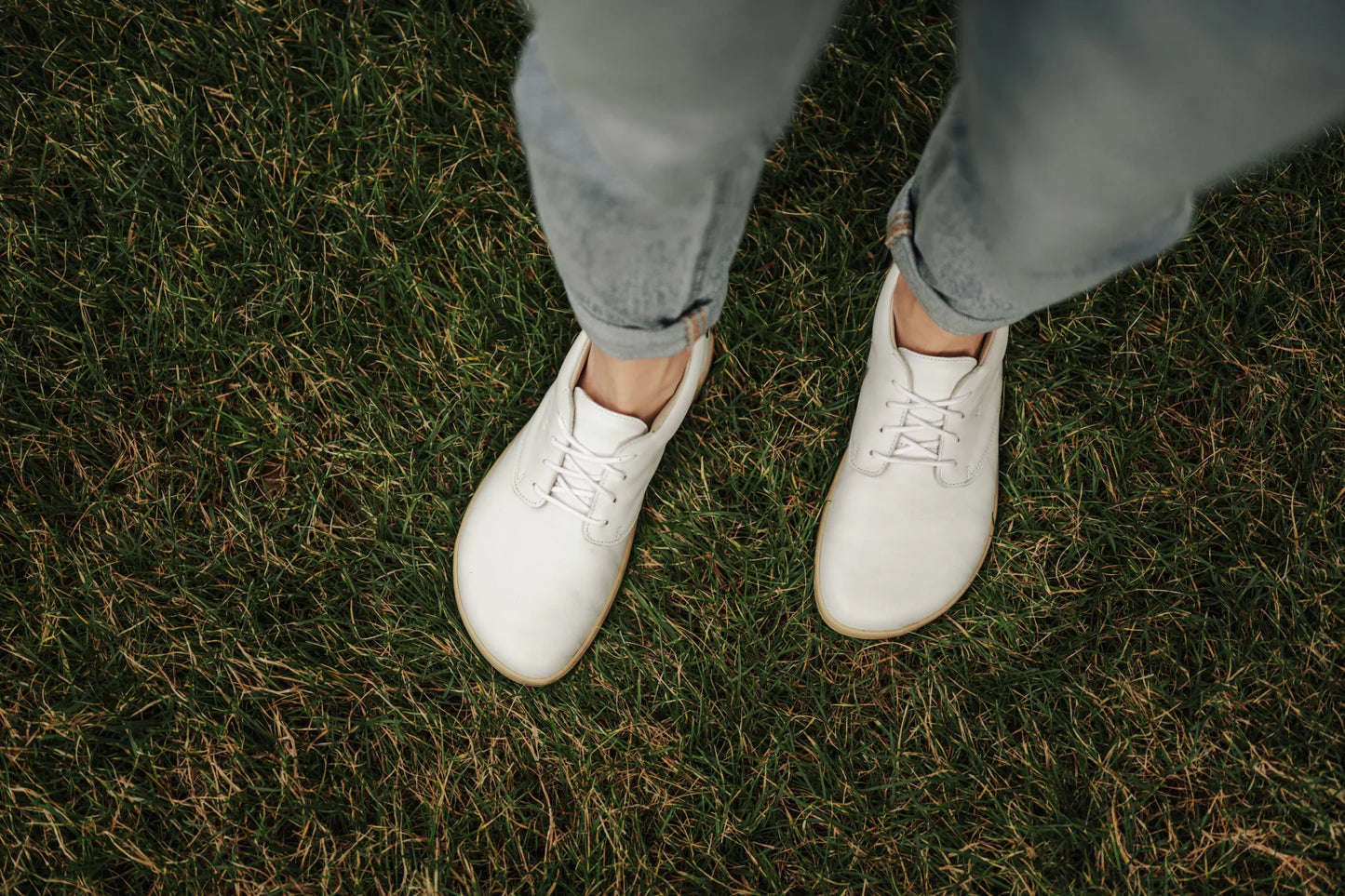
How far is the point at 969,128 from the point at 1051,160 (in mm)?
118

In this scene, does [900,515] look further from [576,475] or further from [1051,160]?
[1051,160]

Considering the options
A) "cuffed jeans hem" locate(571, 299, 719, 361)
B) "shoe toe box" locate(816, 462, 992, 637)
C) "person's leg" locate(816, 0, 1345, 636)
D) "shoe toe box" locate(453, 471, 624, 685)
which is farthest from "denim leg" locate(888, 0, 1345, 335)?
"shoe toe box" locate(453, 471, 624, 685)

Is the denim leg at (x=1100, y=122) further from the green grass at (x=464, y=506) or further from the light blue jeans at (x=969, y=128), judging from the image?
the green grass at (x=464, y=506)

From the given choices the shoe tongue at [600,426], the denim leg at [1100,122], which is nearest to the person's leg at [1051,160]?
the denim leg at [1100,122]

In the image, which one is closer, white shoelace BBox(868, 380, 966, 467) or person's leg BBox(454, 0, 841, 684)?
person's leg BBox(454, 0, 841, 684)

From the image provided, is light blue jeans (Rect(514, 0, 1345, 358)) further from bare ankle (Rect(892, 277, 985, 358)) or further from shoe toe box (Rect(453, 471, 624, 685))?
shoe toe box (Rect(453, 471, 624, 685))

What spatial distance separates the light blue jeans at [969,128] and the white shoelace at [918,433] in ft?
0.98

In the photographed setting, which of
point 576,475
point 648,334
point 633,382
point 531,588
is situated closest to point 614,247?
point 648,334

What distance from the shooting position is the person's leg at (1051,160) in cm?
49

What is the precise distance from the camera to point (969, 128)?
71 centimetres

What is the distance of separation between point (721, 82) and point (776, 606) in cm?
84

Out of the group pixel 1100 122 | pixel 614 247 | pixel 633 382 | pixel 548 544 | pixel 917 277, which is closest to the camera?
pixel 1100 122

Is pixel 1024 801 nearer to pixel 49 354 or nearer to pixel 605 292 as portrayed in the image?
pixel 605 292

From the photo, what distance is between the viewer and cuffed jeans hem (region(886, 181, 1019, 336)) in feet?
2.86
